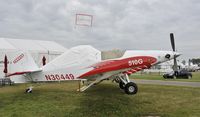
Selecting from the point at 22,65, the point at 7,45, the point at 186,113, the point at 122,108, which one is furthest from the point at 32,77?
the point at 7,45

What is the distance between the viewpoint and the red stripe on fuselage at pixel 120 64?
10329 millimetres

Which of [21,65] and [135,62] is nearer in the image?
[135,62]

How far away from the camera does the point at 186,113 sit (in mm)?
6625

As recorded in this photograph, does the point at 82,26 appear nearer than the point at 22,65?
No

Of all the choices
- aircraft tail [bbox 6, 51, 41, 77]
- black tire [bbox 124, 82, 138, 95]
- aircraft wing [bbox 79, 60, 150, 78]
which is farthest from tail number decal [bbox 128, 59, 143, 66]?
aircraft tail [bbox 6, 51, 41, 77]

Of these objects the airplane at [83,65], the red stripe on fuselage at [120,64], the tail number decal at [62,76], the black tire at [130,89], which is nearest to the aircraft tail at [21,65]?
the airplane at [83,65]

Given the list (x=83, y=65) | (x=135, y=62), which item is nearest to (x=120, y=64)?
(x=135, y=62)

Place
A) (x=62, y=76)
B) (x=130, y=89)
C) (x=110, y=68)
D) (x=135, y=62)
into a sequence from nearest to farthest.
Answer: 1. (x=110, y=68)
2. (x=130, y=89)
3. (x=135, y=62)
4. (x=62, y=76)

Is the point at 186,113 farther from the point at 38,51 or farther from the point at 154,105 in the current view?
the point at 38,51

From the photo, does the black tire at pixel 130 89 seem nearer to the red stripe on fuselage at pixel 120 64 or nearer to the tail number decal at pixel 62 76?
the red stripe on fuselage at pixel 120 64

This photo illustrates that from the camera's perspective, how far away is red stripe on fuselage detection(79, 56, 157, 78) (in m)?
10.3

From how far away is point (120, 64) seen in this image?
10.7 meters

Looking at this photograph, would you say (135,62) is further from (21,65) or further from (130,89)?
(21,65)

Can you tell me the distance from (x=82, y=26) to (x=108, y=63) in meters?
2.98
